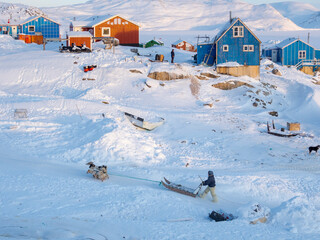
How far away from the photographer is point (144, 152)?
19391 millimetres

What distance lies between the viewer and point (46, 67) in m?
34.5

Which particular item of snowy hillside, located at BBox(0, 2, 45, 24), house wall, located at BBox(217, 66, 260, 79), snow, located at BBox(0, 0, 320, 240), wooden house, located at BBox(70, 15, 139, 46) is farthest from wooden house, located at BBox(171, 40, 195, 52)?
snowy hillside, located at BBox(0, 2, 45, 24)

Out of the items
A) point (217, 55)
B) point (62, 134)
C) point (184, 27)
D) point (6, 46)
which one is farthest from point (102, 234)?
point (184, 27)

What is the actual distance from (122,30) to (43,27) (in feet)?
38.0

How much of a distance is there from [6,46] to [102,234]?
40.0 m

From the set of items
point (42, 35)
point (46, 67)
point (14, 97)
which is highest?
point (42, 35)

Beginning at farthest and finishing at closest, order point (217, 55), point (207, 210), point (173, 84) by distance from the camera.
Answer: point (217, 55)
point (173, 84)
point (207, 210)

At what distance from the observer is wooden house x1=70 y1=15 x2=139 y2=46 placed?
46.7 meters

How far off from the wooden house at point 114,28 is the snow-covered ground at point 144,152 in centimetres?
624

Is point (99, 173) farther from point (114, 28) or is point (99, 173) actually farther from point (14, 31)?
point (14, 31)

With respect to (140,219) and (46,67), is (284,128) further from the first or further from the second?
(46,67)

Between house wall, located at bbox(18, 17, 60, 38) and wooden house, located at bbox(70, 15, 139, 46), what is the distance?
3.60 meters

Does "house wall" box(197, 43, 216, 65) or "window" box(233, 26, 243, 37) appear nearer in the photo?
"window" box(233, 26, 243, 37)

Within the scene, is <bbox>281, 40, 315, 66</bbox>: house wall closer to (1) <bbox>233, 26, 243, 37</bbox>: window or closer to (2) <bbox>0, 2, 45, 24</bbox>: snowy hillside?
(1) <bbox>233, 26, 243, 37</bbox>: window
